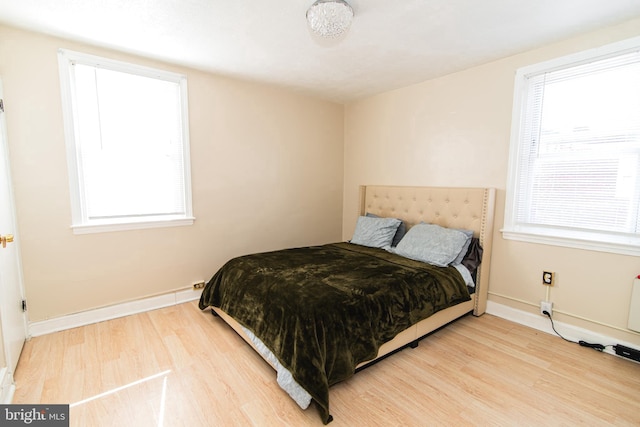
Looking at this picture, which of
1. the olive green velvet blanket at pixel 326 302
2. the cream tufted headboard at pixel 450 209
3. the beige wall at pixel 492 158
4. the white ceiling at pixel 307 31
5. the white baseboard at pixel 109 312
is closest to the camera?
the olive green velvet blanket at pixel 326 302

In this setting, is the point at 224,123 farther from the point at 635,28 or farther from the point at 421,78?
the point at 635,28

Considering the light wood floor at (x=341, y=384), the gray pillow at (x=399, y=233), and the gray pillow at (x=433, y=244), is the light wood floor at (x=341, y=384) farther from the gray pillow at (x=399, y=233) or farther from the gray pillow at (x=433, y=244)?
the gray pillow at (x=399, y=233)

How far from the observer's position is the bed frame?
88.4 inches

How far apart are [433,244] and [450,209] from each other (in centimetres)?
50

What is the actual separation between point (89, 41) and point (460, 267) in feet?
11.8

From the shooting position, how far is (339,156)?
4168 millimetres

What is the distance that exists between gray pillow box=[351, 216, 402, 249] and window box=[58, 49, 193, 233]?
1.86m

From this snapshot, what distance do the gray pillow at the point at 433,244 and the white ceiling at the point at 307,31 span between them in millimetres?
1562

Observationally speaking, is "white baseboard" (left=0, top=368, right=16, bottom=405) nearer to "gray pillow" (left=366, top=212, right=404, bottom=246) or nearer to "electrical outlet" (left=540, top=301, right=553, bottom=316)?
"gray pillow" (left=366, top=212, right=404, bottom=246)

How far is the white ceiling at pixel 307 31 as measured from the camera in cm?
182

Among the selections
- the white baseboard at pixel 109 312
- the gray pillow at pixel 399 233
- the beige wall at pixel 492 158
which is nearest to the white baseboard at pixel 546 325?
the beige wall at pixel 492 158

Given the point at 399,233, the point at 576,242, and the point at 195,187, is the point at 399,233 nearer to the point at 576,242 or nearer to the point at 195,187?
the point at 576,242

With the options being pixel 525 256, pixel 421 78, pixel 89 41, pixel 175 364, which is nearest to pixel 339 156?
pixel 421 78

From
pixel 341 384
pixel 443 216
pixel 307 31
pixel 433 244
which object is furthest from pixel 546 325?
pixel 307 31
